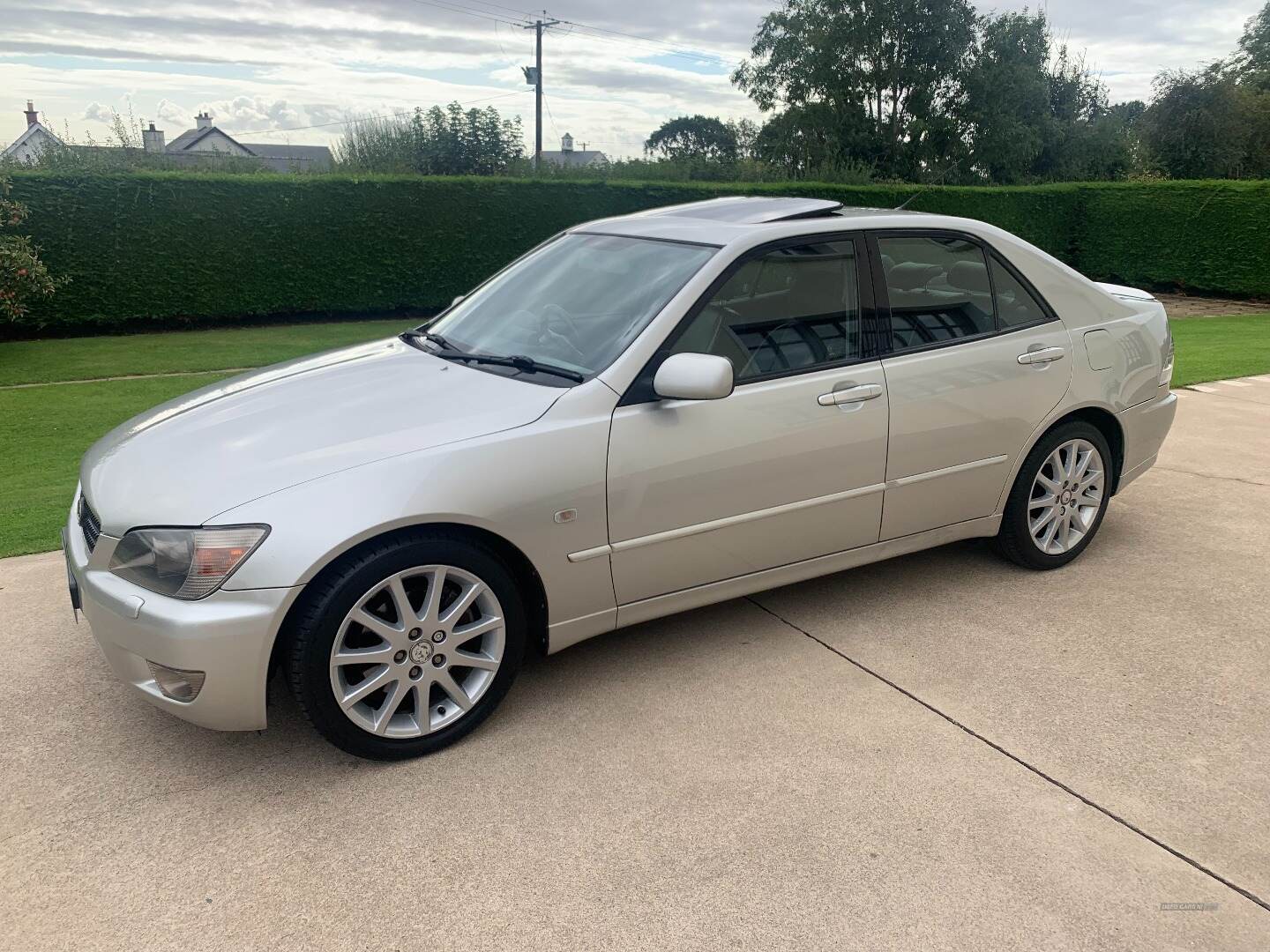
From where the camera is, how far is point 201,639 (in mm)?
2719

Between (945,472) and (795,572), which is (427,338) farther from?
(945,472)

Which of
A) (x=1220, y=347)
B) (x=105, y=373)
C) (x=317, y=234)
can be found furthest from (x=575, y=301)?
(x=317, y=234)

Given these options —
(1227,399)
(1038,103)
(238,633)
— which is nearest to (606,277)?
(238,633)

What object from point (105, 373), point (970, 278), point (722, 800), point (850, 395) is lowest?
point (105, 373)

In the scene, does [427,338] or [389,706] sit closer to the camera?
[389,706]

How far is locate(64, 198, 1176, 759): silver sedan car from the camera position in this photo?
284 centimetres

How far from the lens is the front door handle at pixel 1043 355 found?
167 inches

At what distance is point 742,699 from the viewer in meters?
3.46

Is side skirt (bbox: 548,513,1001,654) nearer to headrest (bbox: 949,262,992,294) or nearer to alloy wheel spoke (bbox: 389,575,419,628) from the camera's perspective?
alloy wheel spoke (bbox: 389,575,419,628)

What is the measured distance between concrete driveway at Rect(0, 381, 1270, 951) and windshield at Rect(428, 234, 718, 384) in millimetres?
1214

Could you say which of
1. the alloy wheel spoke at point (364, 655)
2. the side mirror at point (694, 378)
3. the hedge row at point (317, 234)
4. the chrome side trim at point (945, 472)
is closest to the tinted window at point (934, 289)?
the chrome side trim at point (945, 472)

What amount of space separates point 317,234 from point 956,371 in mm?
13288

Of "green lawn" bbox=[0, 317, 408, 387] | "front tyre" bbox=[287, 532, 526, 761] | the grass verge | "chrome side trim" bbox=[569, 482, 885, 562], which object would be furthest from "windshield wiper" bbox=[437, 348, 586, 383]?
"green lawn" bbox=[0, 317, 408, 387]

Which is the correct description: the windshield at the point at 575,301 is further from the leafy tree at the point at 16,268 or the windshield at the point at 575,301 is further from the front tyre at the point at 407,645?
the leafy tree at the point at 16,268
